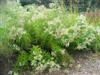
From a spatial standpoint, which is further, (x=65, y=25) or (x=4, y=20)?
(x=65, y=25)

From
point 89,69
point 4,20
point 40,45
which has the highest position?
point 4,20

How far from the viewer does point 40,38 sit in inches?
213

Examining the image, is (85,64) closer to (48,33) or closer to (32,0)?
(48,33)

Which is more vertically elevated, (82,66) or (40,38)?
(40,38)

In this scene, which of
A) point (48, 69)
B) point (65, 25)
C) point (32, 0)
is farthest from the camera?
point (32, 0)

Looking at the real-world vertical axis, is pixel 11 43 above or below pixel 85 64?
above

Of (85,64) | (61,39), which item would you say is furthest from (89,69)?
(61,39)

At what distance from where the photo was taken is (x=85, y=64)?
215 inches

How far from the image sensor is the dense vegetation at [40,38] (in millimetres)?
5121

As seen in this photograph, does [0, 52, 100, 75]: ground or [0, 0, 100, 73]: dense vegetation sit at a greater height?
[0, 0, 100, 73]: dense vegetation

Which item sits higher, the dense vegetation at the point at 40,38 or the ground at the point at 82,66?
the dense vegetation at the point at 40,38

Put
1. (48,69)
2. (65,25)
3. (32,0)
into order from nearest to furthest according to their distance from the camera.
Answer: (48,69) → (65,25) → (32,0)

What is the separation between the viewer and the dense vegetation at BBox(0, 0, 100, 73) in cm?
512

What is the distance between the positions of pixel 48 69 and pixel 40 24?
2.42 ft
